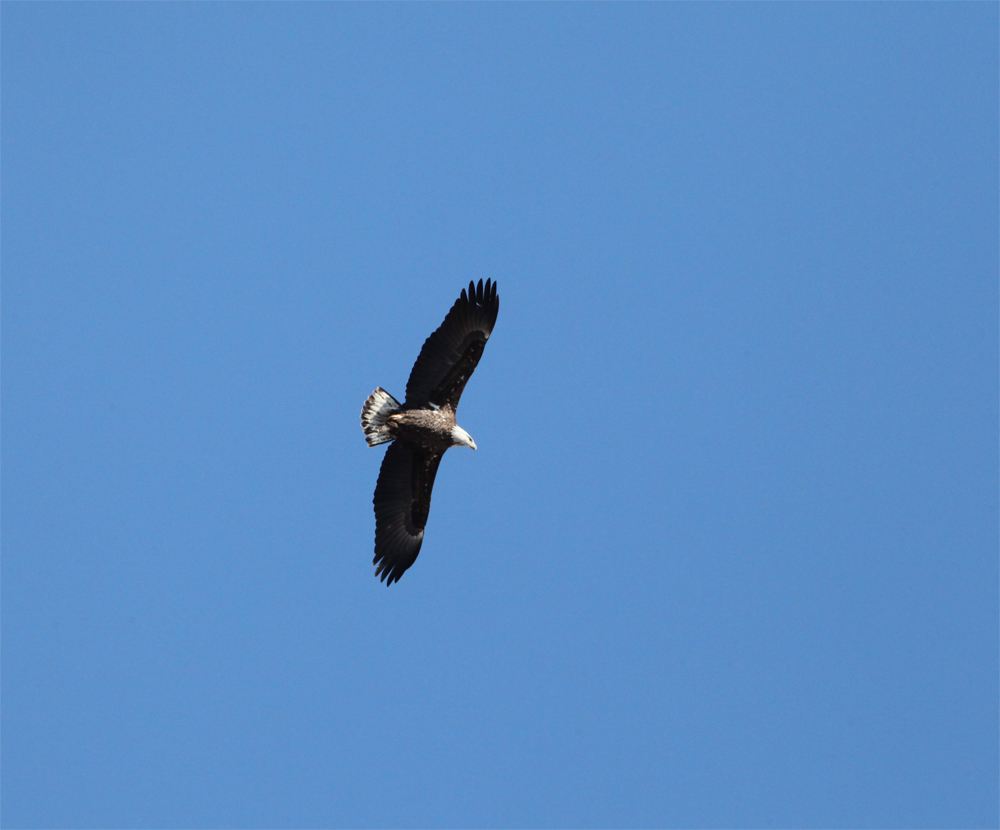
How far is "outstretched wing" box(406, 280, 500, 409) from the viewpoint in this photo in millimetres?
14945

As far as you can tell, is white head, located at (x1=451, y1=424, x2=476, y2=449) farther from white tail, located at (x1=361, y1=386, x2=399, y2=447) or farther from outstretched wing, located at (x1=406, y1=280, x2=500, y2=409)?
white tail, located at (x1=361, y1=386, x2=399, y2=447)

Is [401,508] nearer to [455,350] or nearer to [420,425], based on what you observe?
Result: [420,425]

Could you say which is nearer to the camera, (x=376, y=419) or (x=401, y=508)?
(x=376, y=419)

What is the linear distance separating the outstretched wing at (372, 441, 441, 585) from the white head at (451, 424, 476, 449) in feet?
1.60

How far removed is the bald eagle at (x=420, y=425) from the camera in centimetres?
1498

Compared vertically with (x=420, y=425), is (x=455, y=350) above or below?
above

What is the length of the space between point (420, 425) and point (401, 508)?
1.39 m

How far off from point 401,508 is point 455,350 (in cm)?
240

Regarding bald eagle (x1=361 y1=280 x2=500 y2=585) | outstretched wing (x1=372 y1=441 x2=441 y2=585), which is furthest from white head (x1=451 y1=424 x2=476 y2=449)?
outstretched wing (x1=372 y1=441 x2=441 y2=585)

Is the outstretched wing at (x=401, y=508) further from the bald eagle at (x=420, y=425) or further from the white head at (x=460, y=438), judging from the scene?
the white head at (x=460, y=438)

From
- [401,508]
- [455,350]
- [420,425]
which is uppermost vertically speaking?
[455,350]

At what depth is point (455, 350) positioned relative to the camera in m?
15.1

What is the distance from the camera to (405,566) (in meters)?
15.7

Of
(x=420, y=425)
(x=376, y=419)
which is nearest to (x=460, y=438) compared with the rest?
(x=420, y=425)
